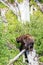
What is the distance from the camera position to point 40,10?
44.9 ft

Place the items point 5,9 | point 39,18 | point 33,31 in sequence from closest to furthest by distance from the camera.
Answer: point 33,31 → point 39,18 → point 5,9

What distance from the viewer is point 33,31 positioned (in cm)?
1082

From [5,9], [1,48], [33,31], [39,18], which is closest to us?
[1,48]

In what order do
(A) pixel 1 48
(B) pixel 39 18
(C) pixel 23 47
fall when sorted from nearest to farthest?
→ 1. (C) pixel 23 47
2. (A) pixel 1 48
3. (B) pixel 39 18

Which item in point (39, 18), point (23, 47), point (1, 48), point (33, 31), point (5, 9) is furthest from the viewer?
point (5, 9)

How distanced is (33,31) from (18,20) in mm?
1251

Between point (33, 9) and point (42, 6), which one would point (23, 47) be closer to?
point (33, 9)

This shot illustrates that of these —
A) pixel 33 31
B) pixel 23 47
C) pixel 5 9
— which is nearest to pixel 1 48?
pixel 23 47

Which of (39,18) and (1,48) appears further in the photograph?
(39,18)

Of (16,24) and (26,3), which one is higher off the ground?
(26,3)

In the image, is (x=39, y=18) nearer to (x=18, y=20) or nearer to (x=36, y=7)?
(x=18, y=20)

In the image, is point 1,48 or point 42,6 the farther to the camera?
point 42,6

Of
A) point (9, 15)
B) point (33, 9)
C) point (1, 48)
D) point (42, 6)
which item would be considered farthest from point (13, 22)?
point (1, 48)

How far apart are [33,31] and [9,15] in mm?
1794
